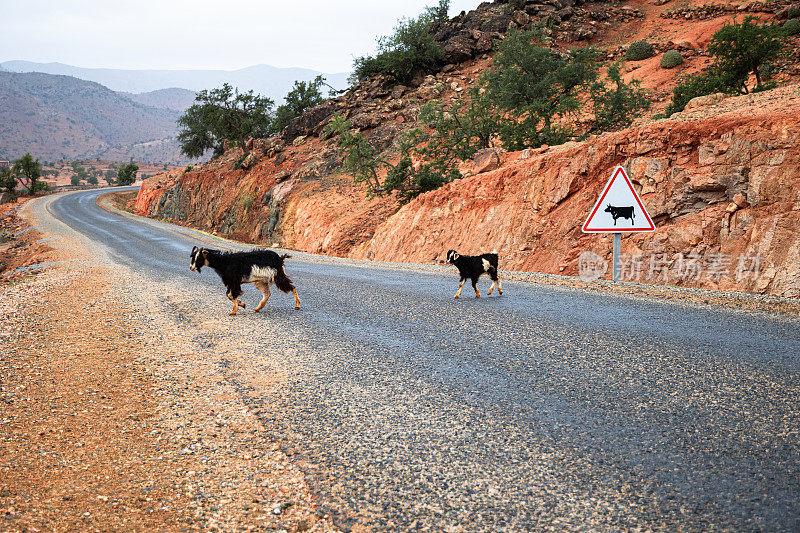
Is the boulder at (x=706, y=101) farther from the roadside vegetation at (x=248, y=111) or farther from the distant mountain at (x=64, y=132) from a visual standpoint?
the distant mountain at (x=64, y=132)

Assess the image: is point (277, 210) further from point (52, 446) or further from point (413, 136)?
point (52, 446)

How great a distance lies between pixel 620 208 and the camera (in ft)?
34.3

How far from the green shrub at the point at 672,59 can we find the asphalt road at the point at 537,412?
32.0 meters

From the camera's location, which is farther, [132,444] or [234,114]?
[234,114]

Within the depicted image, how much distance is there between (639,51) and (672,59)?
4.92 m

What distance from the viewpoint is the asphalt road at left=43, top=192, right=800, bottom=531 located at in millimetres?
2799

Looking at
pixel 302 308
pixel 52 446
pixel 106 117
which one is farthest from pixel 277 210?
pixel 106 117

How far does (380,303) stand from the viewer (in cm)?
905

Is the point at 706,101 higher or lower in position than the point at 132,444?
higher

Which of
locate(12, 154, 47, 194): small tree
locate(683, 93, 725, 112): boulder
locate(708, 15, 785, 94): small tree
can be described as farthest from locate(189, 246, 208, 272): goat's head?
locate(12, 154, 47, 194): small tree

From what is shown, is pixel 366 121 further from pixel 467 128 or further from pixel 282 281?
pixel 282 281

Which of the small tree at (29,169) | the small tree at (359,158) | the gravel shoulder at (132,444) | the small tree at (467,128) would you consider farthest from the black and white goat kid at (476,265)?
the small tree at (29,169)

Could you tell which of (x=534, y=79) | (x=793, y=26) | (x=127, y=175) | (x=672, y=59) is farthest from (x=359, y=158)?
(x=127, y=175)

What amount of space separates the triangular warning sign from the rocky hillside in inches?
93.6
